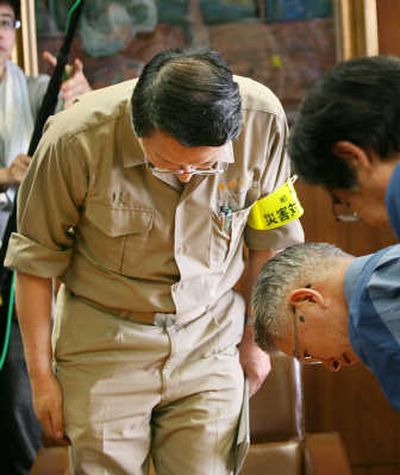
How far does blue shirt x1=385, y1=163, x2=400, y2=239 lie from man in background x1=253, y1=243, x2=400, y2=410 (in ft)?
0.56

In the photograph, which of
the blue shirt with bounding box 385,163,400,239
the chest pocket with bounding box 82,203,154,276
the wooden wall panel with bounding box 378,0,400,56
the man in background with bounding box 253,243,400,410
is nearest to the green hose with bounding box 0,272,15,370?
the chest pocket with bounding box 82,203,154,276

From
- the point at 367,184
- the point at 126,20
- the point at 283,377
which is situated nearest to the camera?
the point at 367,184

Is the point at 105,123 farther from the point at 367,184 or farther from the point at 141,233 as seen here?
the point at 367,184

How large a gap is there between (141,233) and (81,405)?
399 mm

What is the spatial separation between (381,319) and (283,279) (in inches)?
15.1

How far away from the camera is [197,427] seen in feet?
7.16

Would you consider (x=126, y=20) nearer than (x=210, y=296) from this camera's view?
No

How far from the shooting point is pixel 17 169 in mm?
2818

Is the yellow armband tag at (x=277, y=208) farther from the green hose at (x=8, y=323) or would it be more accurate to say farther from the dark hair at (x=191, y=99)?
the green hose at (x=8, y=323)

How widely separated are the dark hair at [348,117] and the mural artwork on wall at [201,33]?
2182 mm

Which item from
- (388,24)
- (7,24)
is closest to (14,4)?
(7,24)

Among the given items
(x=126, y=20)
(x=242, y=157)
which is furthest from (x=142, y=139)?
(x=126, y=20)

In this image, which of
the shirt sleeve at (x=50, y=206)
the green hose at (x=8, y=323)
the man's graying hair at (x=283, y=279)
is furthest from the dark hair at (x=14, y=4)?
the man's graying hair at (x=283, y=279)

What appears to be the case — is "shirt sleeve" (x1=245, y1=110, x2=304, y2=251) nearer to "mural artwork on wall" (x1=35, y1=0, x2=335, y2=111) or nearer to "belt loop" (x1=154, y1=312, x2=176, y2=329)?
"belt loop" (x1=154, y1=312, x2=176, y2=329)
